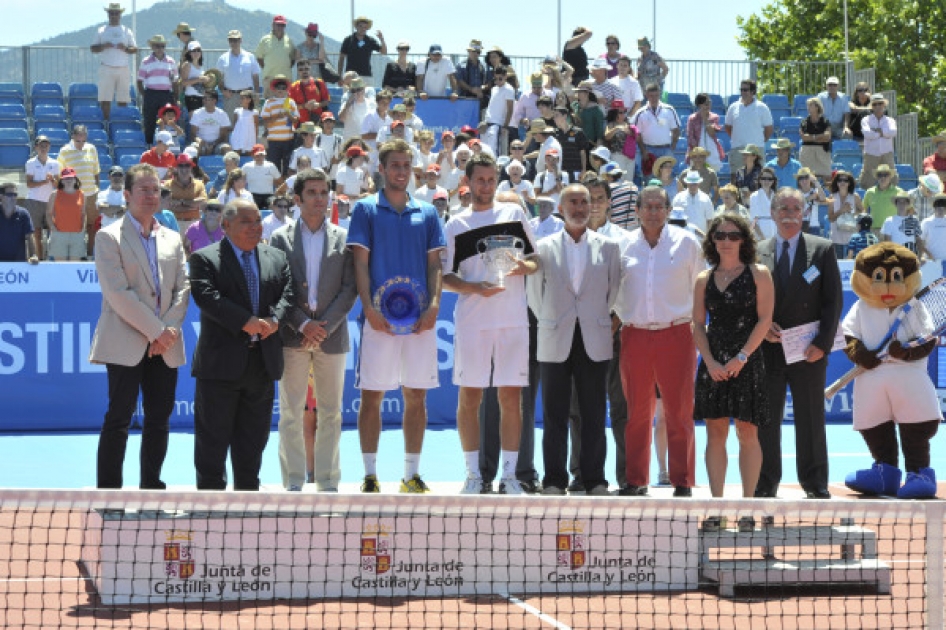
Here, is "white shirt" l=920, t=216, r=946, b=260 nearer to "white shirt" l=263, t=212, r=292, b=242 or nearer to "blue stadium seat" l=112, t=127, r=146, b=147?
"white shirt" l=263, t=212, r=292, b=242

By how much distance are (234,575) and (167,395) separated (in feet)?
4.88

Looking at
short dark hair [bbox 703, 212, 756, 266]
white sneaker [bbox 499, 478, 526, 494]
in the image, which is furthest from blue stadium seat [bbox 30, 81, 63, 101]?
short dark hair [bbox 703, 212, 756, 266]

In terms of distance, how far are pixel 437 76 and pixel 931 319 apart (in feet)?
50.4

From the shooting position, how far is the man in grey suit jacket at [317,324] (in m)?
9.80

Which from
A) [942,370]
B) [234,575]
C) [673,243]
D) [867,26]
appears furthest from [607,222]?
[867,26]

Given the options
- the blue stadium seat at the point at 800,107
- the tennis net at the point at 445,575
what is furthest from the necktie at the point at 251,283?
the blue stadium seat at the point at 800,107

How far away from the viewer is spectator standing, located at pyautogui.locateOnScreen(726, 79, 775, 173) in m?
25.5

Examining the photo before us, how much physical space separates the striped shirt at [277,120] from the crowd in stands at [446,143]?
0.10ft

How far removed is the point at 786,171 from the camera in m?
23.5

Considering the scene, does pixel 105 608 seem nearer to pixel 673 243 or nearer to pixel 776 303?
pixel 673 243

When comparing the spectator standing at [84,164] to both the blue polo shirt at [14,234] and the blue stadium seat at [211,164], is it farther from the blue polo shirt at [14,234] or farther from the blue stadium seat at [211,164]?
the blue polo shirt at [14,234]

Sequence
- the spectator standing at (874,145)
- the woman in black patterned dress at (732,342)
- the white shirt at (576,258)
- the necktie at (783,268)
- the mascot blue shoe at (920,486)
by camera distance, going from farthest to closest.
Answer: the spectator standing at (874,145) → the mascot blue shoe at (920,486) → the necktie at (783,268) → the white shirt at (576,258) → the woman in black patterned dress at (732,342)

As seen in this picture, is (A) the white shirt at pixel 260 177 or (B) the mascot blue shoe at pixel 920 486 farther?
(A) the white shirt at pixel 260 177

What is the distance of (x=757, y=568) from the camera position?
8719 mm
